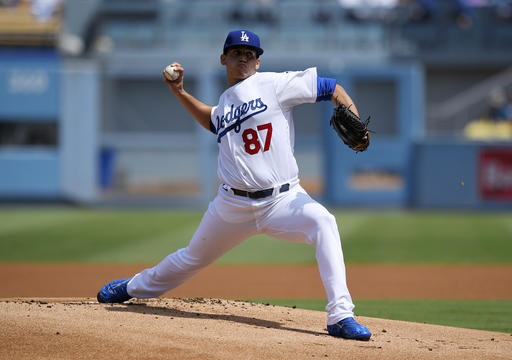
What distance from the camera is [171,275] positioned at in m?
4.42

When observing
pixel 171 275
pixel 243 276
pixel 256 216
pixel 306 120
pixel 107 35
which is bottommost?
pixel 243 276

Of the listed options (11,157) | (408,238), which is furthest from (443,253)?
(11,157)

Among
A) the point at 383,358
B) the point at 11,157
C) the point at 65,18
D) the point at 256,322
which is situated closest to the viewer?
the point at 383,358

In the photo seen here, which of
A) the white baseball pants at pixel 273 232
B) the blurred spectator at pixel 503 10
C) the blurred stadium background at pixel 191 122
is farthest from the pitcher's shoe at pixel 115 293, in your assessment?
the blurred spectator at pixel 503 10

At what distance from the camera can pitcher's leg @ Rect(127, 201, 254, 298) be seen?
4.21m

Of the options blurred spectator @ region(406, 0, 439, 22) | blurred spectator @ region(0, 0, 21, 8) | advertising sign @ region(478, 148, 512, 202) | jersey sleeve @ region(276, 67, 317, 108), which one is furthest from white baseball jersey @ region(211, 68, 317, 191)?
blurred spectator @ region(406, 0, 439, 22)

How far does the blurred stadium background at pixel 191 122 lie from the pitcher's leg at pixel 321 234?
41.7 ft

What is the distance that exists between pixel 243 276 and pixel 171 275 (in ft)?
11.7

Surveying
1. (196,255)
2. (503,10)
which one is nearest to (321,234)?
(196,255)

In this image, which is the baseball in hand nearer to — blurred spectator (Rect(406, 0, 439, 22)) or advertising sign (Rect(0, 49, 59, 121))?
advertising sign (Rect(0, 49, 59, 121))

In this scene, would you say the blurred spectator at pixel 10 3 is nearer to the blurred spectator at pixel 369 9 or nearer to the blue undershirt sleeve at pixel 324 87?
the blurred spectator at pixel 369 9

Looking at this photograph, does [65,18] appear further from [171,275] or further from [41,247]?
[171,275]

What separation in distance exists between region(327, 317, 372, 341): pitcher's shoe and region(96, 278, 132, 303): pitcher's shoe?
1.42 m

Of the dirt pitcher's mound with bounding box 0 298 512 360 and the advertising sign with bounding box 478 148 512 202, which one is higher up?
the advertising sign with bounding box 478 148 512 202
